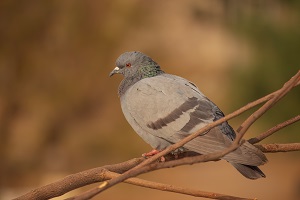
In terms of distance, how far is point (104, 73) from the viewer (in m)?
7.62

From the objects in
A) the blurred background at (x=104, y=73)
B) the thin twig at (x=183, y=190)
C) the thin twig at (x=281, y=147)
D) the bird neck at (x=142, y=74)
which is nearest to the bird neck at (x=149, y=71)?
the bird neck at (x=142, y=74)

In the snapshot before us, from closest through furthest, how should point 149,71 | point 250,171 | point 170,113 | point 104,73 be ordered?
point 250,171 < point 170,113 < point 149,71 < point 104,73

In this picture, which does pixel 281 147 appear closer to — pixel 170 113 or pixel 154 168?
pixel 170 113

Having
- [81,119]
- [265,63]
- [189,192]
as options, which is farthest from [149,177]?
[189,192]

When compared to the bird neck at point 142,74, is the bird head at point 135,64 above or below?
above

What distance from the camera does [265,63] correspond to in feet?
18.4

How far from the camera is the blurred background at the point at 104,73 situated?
20.9ft

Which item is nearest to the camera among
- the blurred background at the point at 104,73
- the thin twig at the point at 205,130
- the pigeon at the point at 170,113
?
the thin twig at the point at 205,130

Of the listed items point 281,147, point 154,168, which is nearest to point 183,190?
point 154,168

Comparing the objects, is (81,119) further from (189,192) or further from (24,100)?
(189,192)

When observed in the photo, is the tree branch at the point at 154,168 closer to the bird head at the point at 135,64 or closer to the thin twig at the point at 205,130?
the thin twig at the point at 205,130

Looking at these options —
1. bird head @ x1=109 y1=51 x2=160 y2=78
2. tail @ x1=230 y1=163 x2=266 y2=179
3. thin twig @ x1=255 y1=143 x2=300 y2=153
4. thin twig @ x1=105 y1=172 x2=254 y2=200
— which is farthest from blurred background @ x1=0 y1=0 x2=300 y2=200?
thin twig @ x1=105 y1=172 x2=254 y2=200

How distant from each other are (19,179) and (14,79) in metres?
1.38

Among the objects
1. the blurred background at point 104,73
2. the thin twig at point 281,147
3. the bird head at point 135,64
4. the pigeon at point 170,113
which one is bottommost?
the thin twig at point 281,147
